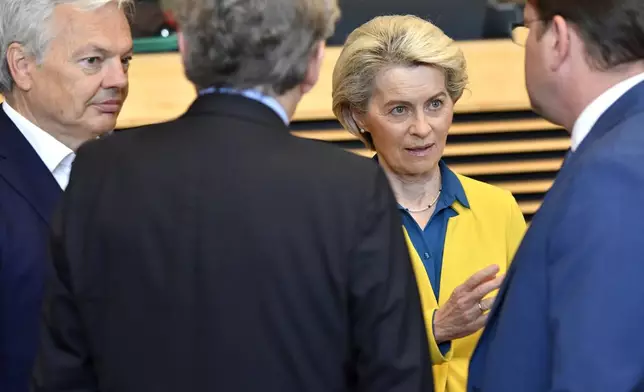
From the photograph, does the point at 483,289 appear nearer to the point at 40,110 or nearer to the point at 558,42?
the point at 558,42

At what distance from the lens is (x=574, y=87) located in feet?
5.01

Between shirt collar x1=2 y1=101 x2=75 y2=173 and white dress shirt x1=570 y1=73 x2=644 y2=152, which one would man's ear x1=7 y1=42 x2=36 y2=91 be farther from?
white dress shirt x1=570 y1=73 x2=644 y2=152

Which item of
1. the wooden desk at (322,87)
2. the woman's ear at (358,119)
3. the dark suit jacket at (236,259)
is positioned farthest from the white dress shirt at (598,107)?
the wooden desk at (322,87)

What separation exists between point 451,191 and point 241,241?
45.9 inches

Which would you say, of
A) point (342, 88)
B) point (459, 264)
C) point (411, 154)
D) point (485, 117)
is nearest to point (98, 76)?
point (342, 88)

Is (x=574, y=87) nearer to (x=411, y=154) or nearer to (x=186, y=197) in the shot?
(x=186, y=197)

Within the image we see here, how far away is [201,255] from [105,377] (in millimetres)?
301

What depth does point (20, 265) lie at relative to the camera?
1889 millimetres

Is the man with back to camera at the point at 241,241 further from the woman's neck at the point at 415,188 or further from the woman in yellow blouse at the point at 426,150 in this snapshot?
the woman's neck at the point at 415,188

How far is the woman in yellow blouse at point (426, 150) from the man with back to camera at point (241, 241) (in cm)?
85

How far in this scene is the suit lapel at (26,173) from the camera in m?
1.98

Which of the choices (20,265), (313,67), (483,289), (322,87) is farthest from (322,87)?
(313,67)

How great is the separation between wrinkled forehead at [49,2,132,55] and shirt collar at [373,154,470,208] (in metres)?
0.94

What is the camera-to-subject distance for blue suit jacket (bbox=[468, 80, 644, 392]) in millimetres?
1342
